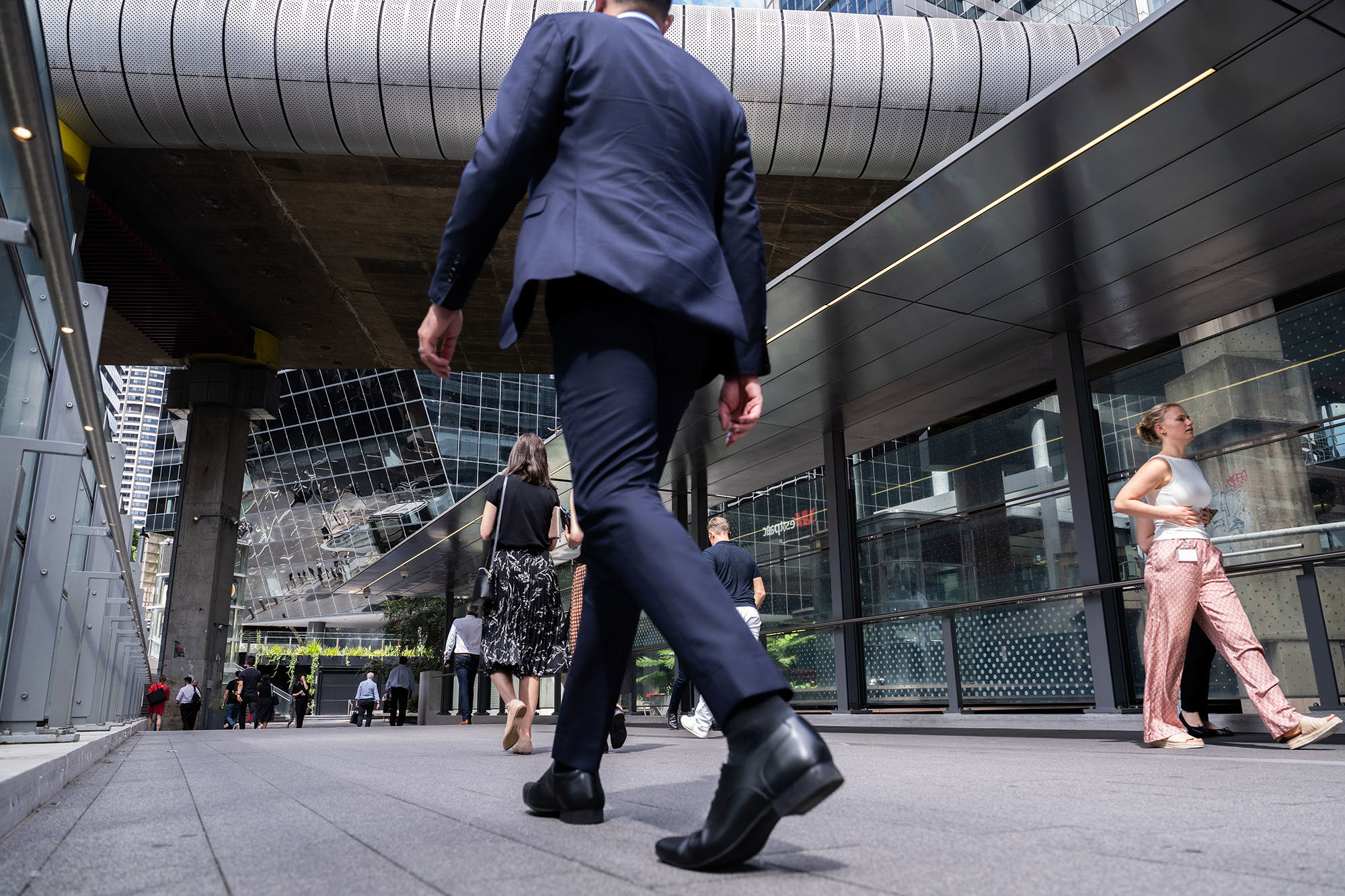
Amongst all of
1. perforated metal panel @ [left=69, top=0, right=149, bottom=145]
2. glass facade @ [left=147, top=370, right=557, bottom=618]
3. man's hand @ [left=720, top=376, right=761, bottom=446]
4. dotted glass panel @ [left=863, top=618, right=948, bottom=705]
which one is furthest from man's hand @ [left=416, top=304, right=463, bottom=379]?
glass facade @ [left=147, top=370, right=557, bottom=618]

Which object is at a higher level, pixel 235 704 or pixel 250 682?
pixel 250 682

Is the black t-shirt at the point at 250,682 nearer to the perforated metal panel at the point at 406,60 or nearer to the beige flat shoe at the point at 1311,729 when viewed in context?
the perforated metal panel at the point at 406,60

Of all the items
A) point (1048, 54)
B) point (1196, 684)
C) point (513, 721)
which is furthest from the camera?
point (1048, 54)

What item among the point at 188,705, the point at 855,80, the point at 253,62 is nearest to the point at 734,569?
the point at 855,80

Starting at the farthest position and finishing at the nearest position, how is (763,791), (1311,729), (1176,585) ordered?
(1176,585) < (1311,729) < (763,791)

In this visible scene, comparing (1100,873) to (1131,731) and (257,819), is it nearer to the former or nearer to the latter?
(257,819)

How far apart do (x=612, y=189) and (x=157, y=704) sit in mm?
19058

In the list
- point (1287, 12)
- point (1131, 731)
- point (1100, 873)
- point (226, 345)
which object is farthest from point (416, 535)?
point (1100, 873)

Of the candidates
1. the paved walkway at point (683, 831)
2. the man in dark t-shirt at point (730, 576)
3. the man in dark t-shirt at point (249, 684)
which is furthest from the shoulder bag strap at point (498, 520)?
the man in dark t-shirt at point (249, 684)

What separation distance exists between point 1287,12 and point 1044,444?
4867mm

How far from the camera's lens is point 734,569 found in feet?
26.6

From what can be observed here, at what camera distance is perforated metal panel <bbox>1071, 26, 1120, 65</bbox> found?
10.8 metres

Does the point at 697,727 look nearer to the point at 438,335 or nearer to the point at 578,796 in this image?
the point at 578,796

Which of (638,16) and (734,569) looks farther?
(734,569)
